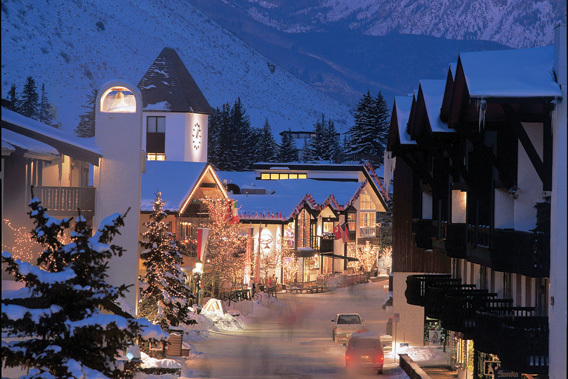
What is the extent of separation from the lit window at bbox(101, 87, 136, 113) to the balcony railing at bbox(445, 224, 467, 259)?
1433 centimetres

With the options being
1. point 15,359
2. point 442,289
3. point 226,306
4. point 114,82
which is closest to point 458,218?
point 442,289

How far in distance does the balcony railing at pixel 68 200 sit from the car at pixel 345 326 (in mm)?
15118

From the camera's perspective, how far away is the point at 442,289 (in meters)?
30.3

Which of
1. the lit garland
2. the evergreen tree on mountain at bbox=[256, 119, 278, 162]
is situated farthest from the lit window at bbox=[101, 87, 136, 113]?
the evergreen tree on mountain at bbox=[256, 119, 278, 162]

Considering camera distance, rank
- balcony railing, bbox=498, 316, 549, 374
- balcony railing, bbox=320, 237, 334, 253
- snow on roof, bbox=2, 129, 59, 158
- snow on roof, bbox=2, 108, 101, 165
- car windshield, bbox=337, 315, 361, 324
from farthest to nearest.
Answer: balcony railing, bbox=320, 237, 334, 253 < car windshield, bbox=337, 315, 361, 324 < snow on roof, bbox=2, 108, 101, 165 < snow on roof, bbox=2, 129, 59, 158 < balcony railing, bbox=498, 316, 549, 374

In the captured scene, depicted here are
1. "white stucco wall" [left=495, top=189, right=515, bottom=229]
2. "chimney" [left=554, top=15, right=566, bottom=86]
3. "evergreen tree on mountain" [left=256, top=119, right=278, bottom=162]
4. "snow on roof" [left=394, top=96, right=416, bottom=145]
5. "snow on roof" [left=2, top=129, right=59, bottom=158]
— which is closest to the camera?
"chimney" [left=554, top=15, right=566, bottom=86]

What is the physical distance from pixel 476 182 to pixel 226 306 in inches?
1299

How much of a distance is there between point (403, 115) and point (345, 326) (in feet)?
40.2

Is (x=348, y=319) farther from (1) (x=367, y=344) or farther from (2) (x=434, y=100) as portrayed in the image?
(2) (x=434, y=100)

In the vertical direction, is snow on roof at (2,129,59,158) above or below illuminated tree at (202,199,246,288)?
above

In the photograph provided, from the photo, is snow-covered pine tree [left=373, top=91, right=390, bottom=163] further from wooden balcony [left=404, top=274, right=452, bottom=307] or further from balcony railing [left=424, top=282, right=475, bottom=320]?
balcony railing [left=424, top=282, right=475, bottom=320]

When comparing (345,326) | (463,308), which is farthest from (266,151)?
(463,308)

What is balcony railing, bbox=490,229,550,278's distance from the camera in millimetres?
20500

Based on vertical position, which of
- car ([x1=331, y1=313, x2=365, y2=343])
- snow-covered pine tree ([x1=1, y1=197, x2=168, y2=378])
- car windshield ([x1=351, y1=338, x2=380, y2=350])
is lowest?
car ([x1=331, y1=313, x2=365, y2=343])
